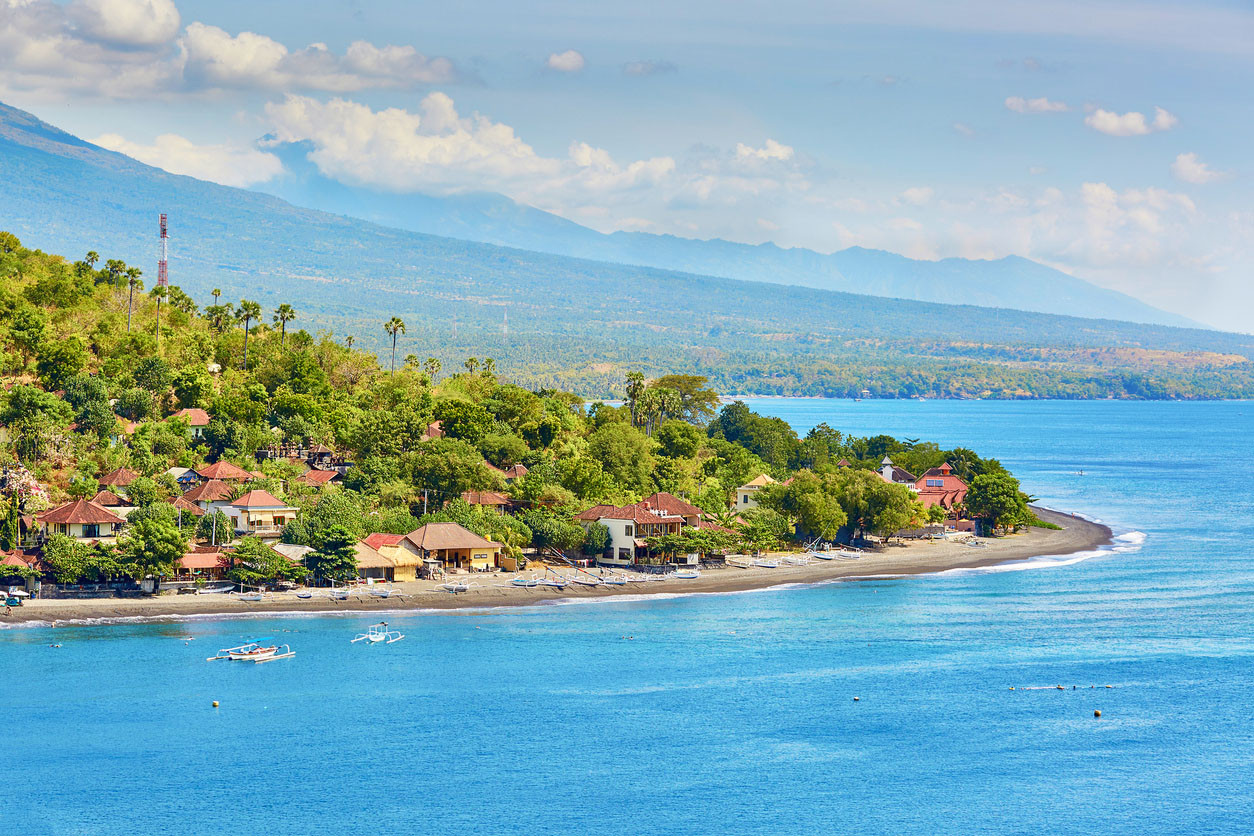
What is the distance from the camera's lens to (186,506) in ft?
191

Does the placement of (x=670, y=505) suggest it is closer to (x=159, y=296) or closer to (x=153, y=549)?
(x=153, y=549)

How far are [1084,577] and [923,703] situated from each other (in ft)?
86.1

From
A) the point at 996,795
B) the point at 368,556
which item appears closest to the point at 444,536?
the point at 368,556

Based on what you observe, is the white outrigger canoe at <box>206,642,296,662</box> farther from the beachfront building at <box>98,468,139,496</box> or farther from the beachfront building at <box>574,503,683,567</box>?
the beachfront building at <box>574,503,683,567</box>

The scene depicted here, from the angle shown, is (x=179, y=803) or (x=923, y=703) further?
(x=923, y=703)

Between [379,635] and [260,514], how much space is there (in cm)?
1498

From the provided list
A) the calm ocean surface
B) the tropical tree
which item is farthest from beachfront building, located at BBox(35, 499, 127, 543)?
the calm ocean surface

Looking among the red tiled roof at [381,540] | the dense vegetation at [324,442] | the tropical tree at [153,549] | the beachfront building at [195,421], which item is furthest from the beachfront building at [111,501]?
the red tiled roof at [381,540]

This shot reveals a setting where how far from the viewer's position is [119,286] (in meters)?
90.8

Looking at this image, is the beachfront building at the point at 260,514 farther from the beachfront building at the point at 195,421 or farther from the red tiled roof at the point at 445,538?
the beachfront building at the point at 195,421

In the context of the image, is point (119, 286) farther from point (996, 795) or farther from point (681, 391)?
point (996, 795)

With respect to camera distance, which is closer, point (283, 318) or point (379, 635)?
point (379, 635)

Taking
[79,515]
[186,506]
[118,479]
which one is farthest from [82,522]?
[118,479]

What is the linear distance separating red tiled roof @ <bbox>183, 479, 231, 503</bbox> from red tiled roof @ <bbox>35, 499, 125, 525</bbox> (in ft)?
17.0
